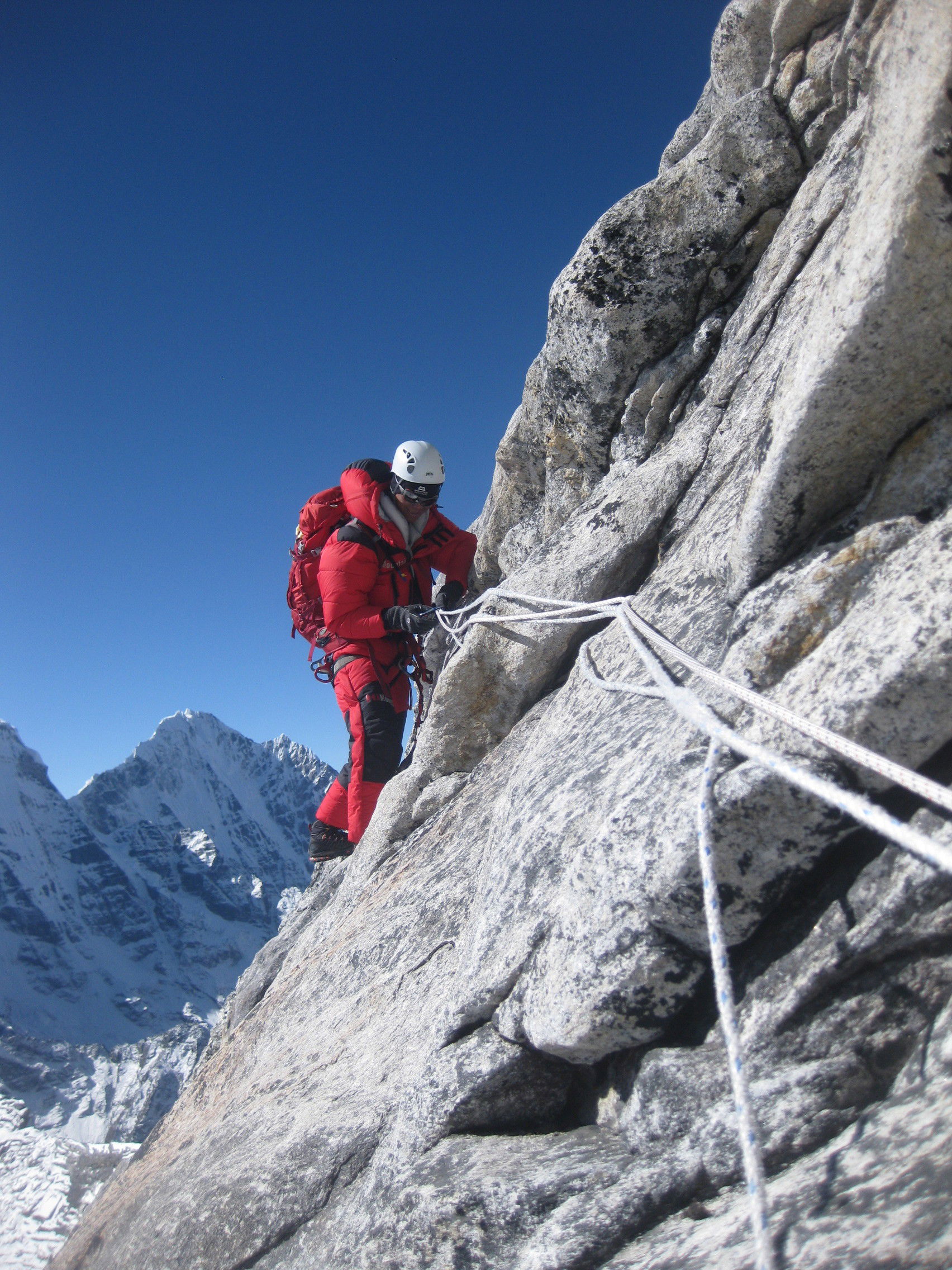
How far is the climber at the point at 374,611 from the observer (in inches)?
325

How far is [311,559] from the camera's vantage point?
31.8ft

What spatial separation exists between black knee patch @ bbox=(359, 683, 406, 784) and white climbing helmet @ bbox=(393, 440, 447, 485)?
2541 millimetres

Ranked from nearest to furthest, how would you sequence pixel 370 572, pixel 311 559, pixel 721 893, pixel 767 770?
pixel 767 770 → pixel 721 893 → pixel 370 572 → pixel 311 559

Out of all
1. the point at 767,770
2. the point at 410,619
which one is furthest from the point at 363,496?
the point at 767,770

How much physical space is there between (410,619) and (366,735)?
1.45 m

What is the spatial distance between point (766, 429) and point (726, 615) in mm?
995

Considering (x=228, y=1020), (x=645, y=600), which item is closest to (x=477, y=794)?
(x=645, y=600)

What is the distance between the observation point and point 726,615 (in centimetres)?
389

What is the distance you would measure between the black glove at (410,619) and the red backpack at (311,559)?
116cm

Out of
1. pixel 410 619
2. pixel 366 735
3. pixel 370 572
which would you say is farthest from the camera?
pixel 370 572

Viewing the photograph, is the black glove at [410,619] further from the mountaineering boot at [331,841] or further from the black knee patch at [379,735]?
the mountaineering boot at [331,841]

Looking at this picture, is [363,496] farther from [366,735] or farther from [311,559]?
[366,735]

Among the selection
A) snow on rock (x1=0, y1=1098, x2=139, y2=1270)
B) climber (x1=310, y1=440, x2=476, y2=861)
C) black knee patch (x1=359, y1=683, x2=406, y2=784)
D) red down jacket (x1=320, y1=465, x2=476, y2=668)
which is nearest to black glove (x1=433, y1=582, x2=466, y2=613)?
climber (x1=310, y1=440, x2=476, y2=861)

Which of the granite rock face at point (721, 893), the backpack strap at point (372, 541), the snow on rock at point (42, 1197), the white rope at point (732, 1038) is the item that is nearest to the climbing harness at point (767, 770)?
the white rope at point (732, 1038)
